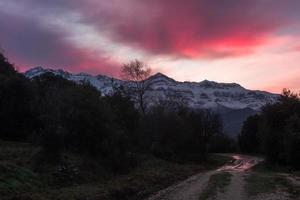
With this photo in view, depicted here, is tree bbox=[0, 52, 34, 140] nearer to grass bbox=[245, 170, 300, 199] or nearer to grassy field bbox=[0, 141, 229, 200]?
grassy field bbox=[0, 141, 229, 200]

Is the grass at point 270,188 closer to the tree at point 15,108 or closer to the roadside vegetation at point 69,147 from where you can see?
the roadside vegetation at point 69,147

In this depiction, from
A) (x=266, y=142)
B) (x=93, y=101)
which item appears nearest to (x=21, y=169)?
(x=93, y=101)

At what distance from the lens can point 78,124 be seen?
163 ft

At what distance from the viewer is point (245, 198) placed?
112 feet

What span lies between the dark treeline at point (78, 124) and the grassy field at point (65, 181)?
70.3 inches

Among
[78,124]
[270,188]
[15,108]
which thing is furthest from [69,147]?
[270,188]

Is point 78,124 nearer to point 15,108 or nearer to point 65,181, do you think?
point 65,181

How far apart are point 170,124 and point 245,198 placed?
65.0 metres

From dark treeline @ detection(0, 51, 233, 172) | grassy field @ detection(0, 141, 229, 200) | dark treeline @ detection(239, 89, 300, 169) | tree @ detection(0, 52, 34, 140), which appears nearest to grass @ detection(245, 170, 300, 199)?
grassy field @ detection(0, 141, 229, 200)

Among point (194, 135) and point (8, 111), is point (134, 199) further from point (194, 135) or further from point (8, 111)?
point (194, 135)

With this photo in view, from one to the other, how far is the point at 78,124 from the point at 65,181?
1297 centimetres

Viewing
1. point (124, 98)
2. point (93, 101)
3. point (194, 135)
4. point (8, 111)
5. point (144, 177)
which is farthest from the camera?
point (194, 135)

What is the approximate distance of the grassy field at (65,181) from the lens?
102ft

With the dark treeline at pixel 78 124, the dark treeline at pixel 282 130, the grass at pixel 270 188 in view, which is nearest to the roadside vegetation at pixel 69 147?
A: the dark treeline at pixel 78 124
